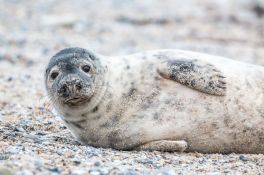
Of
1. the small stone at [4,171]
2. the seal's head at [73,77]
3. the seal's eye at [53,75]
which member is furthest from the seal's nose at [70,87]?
the small stone at [4,171]

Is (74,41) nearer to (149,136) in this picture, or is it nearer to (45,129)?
(45,129)

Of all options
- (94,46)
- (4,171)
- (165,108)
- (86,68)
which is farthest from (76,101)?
(94,46)

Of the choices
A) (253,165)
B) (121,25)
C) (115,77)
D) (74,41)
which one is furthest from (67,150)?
(121,25)

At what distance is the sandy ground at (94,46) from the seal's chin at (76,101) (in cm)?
33

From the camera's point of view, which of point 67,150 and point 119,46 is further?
point 119,46

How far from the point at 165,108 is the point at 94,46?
21.7 feet

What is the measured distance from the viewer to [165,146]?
17.7 feet

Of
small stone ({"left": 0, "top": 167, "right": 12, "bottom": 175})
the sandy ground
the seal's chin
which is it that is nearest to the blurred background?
the sandy ground

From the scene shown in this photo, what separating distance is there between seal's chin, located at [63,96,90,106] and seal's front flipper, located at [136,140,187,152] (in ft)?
1.85

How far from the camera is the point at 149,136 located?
5.45 m

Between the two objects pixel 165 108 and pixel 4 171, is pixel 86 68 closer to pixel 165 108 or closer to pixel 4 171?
pixel 165 108

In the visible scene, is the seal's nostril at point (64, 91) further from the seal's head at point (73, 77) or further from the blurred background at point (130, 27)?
the blurred background at point (130, 27)

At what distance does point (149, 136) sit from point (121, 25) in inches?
327

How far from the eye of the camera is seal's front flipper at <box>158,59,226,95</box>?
216 inches
